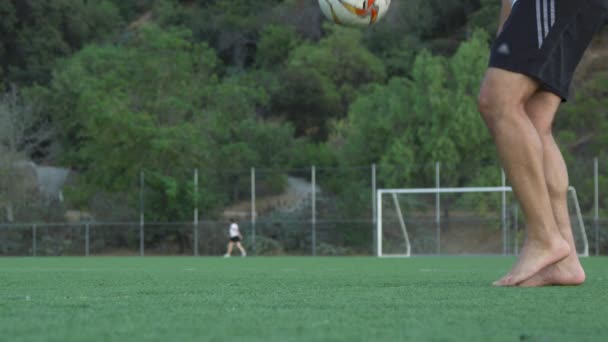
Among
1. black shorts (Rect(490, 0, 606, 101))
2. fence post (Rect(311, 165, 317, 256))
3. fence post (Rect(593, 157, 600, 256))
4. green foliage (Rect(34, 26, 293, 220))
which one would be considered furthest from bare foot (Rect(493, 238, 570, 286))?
green foliage (Rect(34, 26, 293, 220))

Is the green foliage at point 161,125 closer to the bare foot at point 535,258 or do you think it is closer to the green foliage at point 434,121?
the green foliage at point 434,121

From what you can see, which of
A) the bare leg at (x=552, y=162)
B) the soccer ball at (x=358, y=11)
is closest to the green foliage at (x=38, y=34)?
the soccer ball at (x=358, y=11)

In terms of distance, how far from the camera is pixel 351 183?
27703 mm

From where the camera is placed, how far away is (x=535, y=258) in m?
4.84

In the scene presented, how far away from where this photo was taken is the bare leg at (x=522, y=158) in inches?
192

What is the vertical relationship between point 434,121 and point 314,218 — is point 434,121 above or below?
above

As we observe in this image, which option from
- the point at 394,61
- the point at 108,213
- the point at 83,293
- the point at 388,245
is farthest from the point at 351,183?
the point at 83,293

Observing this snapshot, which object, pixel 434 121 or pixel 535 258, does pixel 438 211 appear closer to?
pixel 434 121

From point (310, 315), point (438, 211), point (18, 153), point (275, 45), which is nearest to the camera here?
point (310, 315)

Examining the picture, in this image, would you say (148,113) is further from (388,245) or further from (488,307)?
(488,307)

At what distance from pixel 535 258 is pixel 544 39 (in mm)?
983

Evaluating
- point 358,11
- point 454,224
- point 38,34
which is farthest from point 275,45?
point 358,11

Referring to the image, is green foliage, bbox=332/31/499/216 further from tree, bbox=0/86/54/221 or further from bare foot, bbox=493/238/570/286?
bare foot, bbox=493/238/570/286

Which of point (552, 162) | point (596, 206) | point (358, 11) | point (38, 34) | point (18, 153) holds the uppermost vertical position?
point (38, 34)
